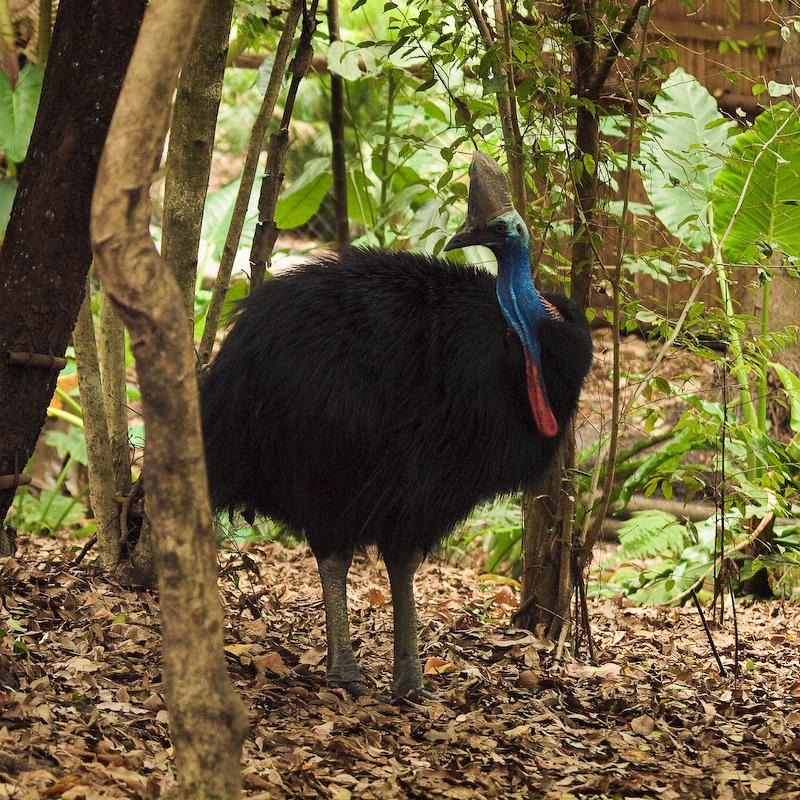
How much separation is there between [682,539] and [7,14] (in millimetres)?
3916

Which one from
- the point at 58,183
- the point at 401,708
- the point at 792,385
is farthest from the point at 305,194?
the point at 401,708

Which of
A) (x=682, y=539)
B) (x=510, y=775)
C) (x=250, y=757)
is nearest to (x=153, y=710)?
(x=250, y=757)

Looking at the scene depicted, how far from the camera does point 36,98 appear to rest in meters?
4.39

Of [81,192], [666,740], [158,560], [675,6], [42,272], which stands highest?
[675,6]

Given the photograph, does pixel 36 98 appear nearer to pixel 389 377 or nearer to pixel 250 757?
pixel 389 377

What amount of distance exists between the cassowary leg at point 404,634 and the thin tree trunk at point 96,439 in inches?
45.7

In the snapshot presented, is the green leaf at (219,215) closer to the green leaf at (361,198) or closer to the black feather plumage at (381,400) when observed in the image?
the green leaf at (361,198)

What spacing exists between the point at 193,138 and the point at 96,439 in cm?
111

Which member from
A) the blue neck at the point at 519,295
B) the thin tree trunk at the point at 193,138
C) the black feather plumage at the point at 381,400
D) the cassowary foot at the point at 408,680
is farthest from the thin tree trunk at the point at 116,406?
the blue neck at the point at 519,295

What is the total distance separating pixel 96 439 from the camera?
3760mm

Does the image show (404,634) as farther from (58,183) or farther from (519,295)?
(58,183)

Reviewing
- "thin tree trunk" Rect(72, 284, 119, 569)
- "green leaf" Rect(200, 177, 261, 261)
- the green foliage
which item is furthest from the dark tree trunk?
"green leaf" Rect(200, 177, 261, 261)

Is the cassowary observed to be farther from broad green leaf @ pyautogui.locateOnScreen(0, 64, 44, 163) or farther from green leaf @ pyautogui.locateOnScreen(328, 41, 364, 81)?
broad green leaf @ pyautogui.locateOnScreen(0, 64, 44, 163)

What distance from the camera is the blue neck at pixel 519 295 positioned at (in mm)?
2924
